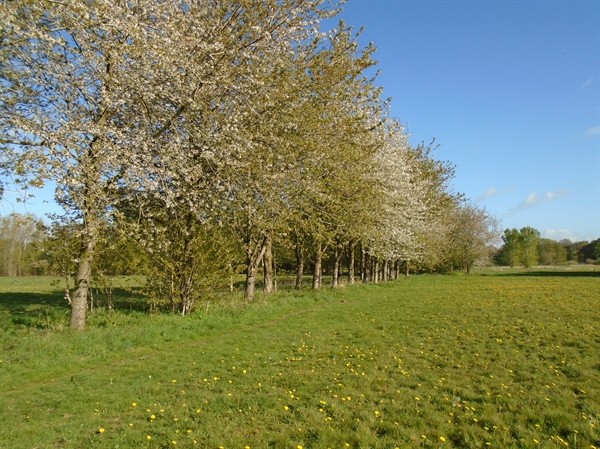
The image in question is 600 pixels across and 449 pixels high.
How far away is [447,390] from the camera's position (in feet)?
24.1

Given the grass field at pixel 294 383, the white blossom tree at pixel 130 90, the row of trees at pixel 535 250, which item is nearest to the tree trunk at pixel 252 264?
the grass field at pixel 294 383

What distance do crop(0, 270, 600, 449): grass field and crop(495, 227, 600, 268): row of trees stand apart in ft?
277

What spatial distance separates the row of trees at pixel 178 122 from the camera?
8822 mm

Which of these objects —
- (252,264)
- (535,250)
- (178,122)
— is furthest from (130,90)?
(535,250)

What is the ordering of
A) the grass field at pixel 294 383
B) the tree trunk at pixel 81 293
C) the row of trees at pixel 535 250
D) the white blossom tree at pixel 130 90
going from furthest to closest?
the row of trees at pixel 535 250, the tree trunk at pixel 81 293, the white blossom tree at pixel 130 90, the grass field at pixel 294 383

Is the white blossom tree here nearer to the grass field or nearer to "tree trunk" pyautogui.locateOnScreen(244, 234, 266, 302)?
the grass field

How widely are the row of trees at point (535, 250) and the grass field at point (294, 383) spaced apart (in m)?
84.4

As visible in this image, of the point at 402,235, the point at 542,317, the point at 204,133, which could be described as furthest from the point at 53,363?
the point at 402,235

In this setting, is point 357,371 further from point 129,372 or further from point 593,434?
point 129,372

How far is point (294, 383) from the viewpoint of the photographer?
7645 millimetres

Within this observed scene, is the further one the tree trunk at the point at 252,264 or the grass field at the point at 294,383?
the tree trunk at the point at 252,264

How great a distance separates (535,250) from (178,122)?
321ft

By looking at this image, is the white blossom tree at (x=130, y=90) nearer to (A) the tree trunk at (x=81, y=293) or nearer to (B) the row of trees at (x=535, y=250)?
(A) the tree trunk at (x=81, y=293)

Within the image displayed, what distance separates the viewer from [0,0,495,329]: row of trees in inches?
347
